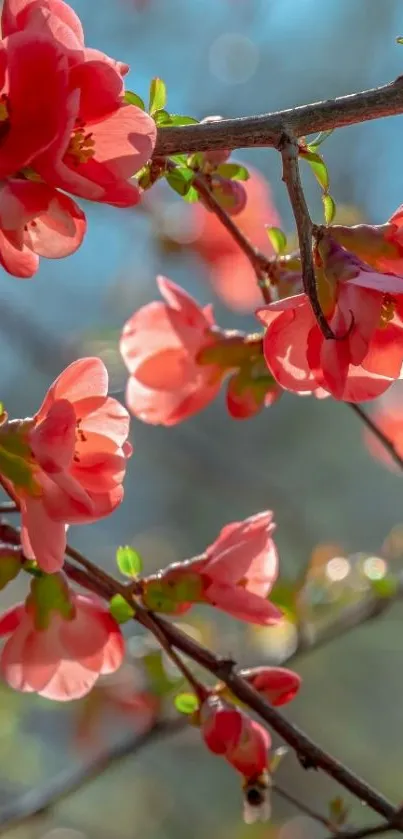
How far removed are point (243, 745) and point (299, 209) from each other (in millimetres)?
321

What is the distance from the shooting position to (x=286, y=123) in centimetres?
42

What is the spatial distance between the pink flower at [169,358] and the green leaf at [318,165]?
0.82 feet

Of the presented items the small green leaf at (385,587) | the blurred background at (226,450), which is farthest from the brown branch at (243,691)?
the blurred background at (226,450)

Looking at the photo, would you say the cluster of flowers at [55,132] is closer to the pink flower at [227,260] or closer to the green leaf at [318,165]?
the green leaf at [318,165]

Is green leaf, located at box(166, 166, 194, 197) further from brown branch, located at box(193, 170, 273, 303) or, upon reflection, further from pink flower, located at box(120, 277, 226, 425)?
pink flower, located at box(120, 277, 226, 425)

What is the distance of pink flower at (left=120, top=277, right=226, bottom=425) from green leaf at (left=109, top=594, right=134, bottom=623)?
0.58ft

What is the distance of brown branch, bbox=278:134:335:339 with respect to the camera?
402mm

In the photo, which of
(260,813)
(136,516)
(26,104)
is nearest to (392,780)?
(136,516)

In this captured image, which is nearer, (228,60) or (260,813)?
(260,813)

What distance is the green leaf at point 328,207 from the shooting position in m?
0.46

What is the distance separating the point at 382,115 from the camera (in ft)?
1.39

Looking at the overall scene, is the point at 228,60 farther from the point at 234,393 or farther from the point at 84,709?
the point at 234,393

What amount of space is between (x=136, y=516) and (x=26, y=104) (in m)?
2.70

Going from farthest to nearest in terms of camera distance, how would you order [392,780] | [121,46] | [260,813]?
[121,46]
[392,780]
[260,813]
